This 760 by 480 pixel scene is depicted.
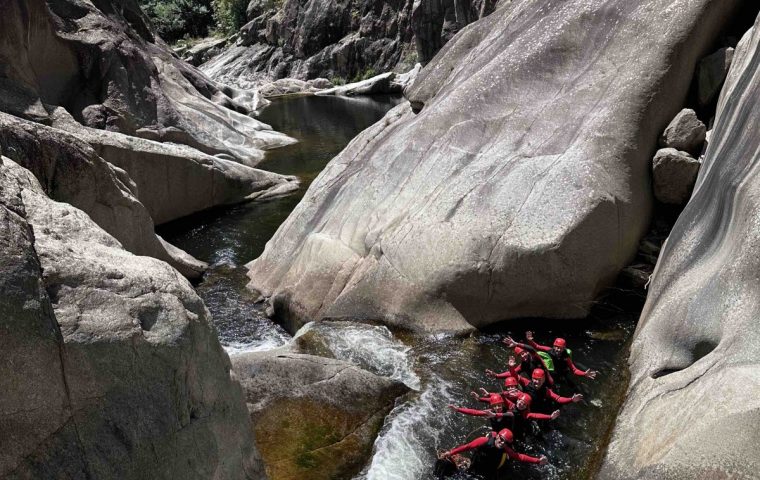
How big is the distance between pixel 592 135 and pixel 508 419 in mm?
6220

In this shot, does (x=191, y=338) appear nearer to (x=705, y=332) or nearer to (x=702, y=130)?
(x=705, y=332)

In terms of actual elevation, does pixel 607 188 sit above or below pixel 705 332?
above

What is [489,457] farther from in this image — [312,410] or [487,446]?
[312,410]

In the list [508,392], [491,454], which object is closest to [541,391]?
[508,392]

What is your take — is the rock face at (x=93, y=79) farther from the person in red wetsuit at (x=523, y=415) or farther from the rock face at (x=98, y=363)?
the person in red wetsuit at (x=523, y=415)

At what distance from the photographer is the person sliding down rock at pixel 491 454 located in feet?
27.2

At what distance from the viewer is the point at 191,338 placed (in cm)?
591

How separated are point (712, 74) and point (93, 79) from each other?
20.8 m

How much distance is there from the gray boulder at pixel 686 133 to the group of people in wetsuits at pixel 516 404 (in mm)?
4867

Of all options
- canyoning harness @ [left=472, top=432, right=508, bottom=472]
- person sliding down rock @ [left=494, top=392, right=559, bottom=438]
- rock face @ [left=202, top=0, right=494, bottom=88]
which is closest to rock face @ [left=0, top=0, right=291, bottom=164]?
person sliding down rock @ [left=494, top=392, right=559, bottom=438]

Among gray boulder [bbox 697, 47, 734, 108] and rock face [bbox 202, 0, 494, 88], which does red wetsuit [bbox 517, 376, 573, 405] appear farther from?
rock face [bbox 202, 0, 494, 88]

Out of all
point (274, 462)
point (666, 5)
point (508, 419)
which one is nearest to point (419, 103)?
point (666, 5)

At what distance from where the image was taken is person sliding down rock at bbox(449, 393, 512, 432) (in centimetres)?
880

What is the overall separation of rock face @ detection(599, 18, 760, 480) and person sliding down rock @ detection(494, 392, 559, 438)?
1.05 m
